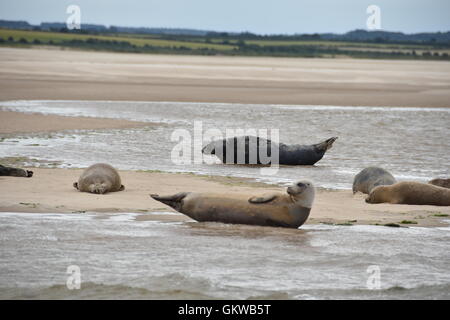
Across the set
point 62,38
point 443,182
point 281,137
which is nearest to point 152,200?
point 443,182

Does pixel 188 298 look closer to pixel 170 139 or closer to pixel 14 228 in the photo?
pixel 14 228

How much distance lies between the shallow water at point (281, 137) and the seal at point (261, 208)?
155 inches

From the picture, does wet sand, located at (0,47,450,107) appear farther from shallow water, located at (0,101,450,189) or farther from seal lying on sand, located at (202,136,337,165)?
seal lying on sand, located at (202,136,337,165)

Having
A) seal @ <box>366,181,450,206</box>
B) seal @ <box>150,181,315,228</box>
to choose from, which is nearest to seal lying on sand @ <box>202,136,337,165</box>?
seal @ <box>366,181,450,206</box>

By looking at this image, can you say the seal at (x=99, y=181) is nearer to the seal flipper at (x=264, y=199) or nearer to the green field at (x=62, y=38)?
the seal flipper at (x=264, y=199)

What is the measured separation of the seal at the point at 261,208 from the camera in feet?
28.5

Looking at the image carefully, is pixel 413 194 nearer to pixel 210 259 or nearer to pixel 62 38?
pixel 210 259

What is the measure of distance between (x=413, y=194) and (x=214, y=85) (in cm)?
2586

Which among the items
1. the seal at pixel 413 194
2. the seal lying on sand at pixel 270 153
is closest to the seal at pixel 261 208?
the seal at pixel 413 194

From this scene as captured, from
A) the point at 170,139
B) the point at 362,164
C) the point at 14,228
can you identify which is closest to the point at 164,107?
the point at 170,139

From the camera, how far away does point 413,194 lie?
36.4ft

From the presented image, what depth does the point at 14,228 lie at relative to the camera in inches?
331

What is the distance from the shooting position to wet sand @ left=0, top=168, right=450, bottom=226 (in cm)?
976

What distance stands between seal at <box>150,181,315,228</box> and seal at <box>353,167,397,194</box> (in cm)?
321
